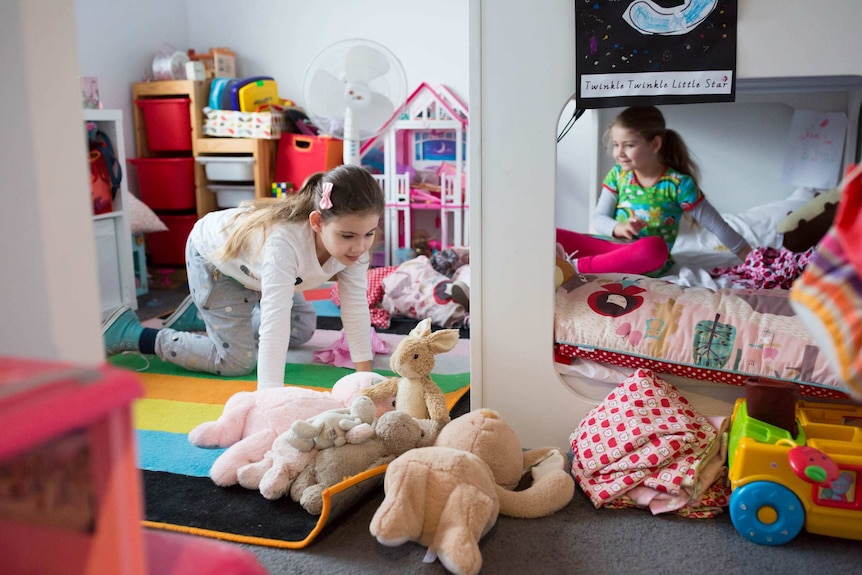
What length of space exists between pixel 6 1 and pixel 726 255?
8.56ft

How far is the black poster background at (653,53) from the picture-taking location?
5.31 feet

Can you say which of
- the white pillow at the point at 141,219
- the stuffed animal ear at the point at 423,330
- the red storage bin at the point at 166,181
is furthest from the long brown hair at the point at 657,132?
the red storage bin at the point at 166,181

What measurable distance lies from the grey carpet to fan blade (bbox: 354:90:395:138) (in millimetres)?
2263

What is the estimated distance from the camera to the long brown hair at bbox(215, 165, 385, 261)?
202cm

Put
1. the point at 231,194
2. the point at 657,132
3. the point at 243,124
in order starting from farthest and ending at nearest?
the point at 231,194
the point at 243,124
the point at 657,132

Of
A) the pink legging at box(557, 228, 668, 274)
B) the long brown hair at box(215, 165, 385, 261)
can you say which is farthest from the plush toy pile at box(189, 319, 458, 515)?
the pink legging at box(557, 228, 668, 274)

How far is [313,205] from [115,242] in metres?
1.48

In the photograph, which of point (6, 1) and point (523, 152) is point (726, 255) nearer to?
point (523, 152)

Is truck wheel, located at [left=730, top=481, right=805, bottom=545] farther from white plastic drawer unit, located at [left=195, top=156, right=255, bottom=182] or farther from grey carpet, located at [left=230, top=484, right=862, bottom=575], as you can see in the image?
white plastic drawer unit, located at [left=195, top=156, right=255, bottom=182]

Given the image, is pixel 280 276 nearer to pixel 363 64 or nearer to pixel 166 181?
pixel 363 64

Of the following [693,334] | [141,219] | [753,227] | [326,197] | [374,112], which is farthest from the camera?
[141,219]

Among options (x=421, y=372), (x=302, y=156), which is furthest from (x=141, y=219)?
(x=421, y=372)

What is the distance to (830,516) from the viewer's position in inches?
55.0

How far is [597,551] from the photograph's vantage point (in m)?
1.40
